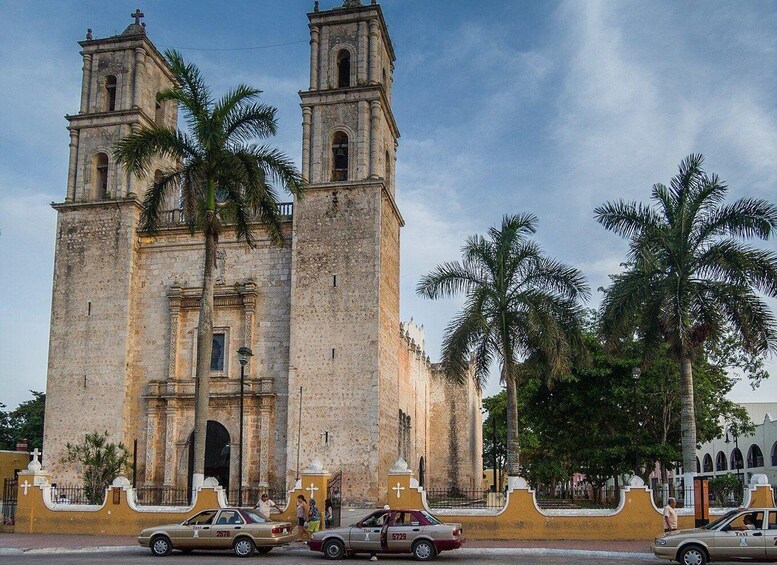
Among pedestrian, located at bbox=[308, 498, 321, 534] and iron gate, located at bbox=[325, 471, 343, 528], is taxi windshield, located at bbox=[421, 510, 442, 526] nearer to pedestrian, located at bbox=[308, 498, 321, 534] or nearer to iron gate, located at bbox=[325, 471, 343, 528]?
pedestrian, located at bbox=[308, 498, 321, 534]

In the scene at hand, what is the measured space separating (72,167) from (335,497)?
1696 centimetres

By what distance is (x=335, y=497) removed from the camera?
23781mm

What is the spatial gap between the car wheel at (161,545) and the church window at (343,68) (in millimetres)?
19412

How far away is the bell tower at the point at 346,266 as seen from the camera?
2822cm

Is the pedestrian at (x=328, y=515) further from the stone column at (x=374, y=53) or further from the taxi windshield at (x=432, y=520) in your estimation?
the stone column at (x=374, y=53)

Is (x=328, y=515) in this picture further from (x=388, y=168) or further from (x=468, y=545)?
(x=388, y=168)

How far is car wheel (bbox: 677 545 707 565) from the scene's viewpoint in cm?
1512

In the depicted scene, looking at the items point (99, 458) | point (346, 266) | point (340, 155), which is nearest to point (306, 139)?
point (340, 155)

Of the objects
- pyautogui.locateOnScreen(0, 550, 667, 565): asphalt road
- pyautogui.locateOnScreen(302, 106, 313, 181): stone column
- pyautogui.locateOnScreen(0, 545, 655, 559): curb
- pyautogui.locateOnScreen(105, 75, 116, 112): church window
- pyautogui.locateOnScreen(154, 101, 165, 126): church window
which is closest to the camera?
pyautogui.locateOnScreen(0, 550, 667, 565): asphalt road

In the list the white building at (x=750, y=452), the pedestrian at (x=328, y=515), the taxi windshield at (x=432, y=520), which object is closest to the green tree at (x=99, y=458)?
the pedestrian at (x=328, y=515)

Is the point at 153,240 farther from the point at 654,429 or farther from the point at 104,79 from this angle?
the point at 654,429

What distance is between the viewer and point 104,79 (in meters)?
33.0

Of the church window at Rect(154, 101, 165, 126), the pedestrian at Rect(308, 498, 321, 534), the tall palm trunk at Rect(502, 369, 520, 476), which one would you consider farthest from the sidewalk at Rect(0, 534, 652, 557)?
the church window at Rect(154, 101, 165, 126)

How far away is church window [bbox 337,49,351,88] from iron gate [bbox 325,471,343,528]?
14.4 meters
